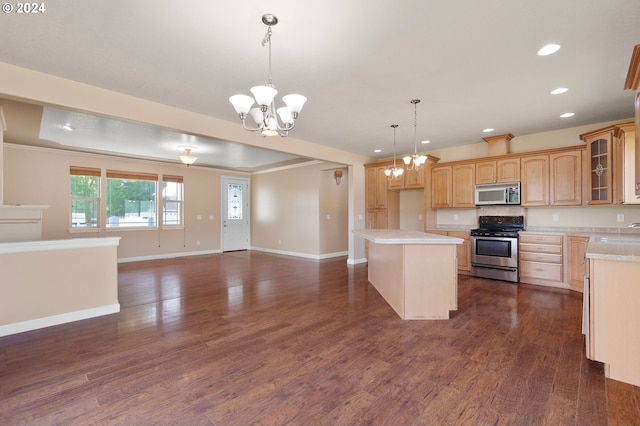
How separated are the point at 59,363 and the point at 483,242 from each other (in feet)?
19.4

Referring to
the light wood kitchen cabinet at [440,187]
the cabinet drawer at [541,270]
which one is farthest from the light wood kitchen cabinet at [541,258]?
the light wood kitchen cabinet at [440,187]

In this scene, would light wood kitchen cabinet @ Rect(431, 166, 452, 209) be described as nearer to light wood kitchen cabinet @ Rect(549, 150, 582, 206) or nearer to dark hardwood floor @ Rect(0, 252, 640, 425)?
light wood kitchen cabinet @ Rect(549, 150, 582, 206)

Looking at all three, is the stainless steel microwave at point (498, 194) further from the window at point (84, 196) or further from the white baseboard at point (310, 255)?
the window at point (84, 196)

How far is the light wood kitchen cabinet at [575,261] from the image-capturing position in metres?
4.35

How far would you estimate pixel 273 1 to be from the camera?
6.49 ft

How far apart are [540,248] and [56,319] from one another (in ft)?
22.2

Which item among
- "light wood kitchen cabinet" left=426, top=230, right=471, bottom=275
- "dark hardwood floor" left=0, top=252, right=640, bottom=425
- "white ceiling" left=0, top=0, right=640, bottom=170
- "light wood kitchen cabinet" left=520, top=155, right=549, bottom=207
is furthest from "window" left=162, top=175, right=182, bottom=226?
"light wood kitchen cabinet" left=520, top=155, right=549, bottom=207

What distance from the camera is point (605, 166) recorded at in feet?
13.4

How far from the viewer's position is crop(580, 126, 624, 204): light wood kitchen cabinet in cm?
390

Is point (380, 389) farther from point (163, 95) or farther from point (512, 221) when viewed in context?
point (512, 221)

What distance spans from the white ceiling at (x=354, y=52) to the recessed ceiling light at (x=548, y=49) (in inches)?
2.1

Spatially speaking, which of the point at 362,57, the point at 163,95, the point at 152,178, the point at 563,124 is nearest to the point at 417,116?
the point at 362,57

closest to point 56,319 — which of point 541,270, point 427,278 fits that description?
point 427,278

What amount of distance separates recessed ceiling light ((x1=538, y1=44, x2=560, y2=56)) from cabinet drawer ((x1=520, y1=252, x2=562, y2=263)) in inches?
134
